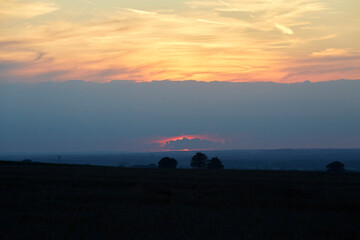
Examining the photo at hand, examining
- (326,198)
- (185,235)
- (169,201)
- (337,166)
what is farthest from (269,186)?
(337,166)

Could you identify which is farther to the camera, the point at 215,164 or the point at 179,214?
the point at 215,164

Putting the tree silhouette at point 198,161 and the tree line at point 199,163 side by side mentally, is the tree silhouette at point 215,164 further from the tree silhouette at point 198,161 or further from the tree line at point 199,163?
the tree silhouette at point 198,161

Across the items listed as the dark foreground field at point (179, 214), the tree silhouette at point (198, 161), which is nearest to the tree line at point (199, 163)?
the tree silhouette at point (198, 161)

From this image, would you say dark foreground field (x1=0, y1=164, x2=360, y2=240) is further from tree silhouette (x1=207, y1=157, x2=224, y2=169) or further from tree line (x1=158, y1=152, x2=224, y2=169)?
tree line (x1=158, y1=152, x2=224, y2=169)

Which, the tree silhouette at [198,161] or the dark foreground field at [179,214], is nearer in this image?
the dark foreground field at [179,214]

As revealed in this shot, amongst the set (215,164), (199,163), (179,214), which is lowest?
(179,214)

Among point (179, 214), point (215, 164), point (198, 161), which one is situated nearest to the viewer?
point (179, 214)

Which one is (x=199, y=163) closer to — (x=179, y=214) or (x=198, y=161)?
(x=198, y=161)

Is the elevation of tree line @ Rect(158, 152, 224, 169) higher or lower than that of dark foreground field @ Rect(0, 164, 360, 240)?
higher

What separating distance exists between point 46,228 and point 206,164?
8354cm

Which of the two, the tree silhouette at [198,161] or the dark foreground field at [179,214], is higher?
the tree silhouette at [198,161]

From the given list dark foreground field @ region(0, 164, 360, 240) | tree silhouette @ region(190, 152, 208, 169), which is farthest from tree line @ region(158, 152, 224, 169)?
dark foreground field @ region(0, 164, 360, 240)

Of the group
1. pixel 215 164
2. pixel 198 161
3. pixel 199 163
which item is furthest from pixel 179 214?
pixel 199 163

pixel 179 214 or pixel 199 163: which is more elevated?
pixel 199 163
